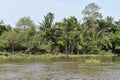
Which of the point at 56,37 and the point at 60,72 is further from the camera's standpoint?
the point at 56,37

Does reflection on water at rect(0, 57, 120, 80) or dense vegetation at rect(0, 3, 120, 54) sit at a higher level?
dense vegetation at rect(0, 3, 120, 54)

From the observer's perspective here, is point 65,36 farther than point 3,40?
Yes

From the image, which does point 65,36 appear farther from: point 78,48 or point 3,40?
point 3,40

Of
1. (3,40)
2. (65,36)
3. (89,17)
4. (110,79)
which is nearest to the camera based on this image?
(110,79)

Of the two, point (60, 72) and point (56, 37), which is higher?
point (56, 37)

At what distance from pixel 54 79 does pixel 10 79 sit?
2700 mm

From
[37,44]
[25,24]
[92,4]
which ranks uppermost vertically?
[92,4]

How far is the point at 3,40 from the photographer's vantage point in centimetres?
4772

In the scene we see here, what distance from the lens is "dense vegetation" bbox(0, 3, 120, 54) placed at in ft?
162

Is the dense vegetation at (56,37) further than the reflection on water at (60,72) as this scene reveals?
Yes

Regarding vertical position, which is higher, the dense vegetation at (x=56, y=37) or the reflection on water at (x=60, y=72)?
the dense vegetation at (x=56, y=37)

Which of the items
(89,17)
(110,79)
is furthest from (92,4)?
(110,79)

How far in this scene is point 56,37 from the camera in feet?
176

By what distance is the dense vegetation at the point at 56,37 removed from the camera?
49447 millimetres
